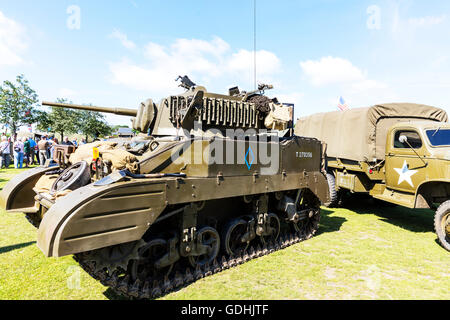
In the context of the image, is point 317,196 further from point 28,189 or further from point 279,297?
point 28,189

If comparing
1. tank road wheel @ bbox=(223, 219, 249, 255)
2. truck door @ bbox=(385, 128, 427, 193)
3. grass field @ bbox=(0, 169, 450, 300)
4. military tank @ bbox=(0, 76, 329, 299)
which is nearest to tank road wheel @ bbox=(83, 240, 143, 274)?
military tank @ bbox=(0, 76, 329, 299)

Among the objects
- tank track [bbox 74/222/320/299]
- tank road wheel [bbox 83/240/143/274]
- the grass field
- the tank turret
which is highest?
the tank turret

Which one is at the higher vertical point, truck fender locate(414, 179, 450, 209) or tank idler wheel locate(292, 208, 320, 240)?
truck fender locate(414, 179, 450, 209)

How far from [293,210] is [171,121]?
9.70 ft

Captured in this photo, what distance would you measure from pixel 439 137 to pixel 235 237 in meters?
5.32

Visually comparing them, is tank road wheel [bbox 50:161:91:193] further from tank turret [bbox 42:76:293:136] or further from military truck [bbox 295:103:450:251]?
military truck [bbox 295:103:450:251]

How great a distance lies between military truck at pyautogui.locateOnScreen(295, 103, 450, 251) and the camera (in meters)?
6.36

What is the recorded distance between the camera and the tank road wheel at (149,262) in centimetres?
362

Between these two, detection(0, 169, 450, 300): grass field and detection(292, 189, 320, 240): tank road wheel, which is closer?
detection(0, 169, 450, 300): grass field

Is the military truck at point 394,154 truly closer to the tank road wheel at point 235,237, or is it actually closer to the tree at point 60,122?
the tank road wheel at point 235,237

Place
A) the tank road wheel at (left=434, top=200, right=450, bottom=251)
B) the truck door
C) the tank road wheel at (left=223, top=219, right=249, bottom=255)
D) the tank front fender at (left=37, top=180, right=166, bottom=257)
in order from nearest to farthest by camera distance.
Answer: the tank front fender at (left=37, top=180, right=166, bottom=257)
the tank road wheel at (left=223, top=219, right=249, bottom=255)
the tank road wheel at (left=434, top=200, right=450, bottom=251)
the truck door

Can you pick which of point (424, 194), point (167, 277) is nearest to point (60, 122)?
point (167, 277)

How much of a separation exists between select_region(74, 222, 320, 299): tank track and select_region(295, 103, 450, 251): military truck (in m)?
3.57

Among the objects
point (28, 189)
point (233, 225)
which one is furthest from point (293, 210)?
point (28, 189)
